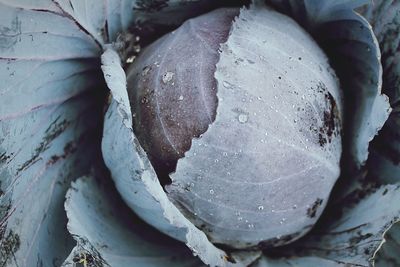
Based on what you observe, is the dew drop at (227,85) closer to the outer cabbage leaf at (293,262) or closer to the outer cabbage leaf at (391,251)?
the outer cabbage leaf at (293,262)

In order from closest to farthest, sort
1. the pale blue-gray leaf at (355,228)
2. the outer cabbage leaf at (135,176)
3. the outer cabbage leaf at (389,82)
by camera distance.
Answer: the outer cabbage leaf at (135,176), the pale blue-gray leaf at (355,228), the outer cabbage leaf at (389,82)

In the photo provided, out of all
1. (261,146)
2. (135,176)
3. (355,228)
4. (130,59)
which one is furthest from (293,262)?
(130,59)

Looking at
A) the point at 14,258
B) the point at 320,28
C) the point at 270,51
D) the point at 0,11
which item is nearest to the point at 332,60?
the point at 320,28

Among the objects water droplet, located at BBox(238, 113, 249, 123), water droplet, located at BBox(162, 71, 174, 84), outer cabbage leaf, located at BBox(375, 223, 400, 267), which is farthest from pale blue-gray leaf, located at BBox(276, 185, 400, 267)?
water droplet, located at BBox(162, 71, 174, 84)

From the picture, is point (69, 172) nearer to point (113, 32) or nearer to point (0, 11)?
point (113, 32)

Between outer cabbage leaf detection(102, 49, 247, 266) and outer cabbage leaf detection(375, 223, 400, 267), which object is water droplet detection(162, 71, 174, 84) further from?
outer cabbage leaf detection(375, 223, 400, 267)

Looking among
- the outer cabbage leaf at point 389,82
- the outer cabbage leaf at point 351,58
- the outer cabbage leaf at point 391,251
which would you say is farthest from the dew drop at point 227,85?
the outer cabbage leaf at point 391,251
